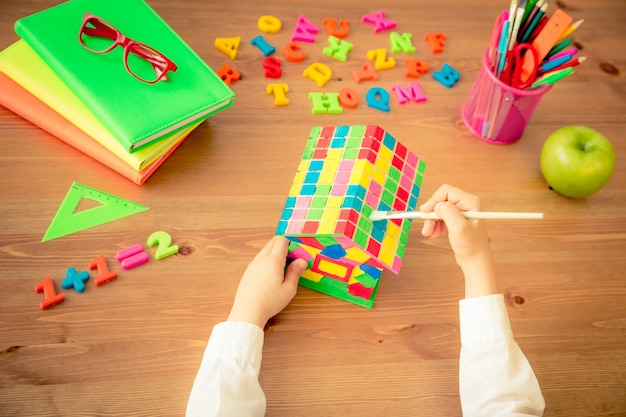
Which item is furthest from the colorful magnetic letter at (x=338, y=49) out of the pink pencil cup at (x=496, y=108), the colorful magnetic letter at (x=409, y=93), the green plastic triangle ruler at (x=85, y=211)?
the green plastic triangle ruler at (x=85, y=211)

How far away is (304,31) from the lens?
3.75ft

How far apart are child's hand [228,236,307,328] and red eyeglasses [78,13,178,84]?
356 millimetres

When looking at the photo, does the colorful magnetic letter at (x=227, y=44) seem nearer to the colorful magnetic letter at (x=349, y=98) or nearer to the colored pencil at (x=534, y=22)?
the colorful magnetic letter at (x=349, y=98)

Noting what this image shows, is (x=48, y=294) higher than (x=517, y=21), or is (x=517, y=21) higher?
(x=517, y=21)

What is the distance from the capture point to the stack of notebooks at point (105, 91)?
886mm

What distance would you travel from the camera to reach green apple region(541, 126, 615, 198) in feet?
3.11

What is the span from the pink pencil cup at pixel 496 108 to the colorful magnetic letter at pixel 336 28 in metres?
0.29

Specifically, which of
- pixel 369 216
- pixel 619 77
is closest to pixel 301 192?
pixel 369 216

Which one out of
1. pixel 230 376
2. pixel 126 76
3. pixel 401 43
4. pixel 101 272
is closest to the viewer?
pixel 230 376

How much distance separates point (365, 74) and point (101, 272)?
2.03 feet

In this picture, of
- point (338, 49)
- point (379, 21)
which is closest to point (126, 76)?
point (338, 49)

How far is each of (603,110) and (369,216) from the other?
66 centimetres

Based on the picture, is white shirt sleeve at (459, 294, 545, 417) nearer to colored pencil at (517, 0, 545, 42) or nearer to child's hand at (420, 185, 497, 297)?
child's hand at (420, 185, 497, 297)

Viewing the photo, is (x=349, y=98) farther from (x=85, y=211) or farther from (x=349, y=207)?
(x=85, y=211)
